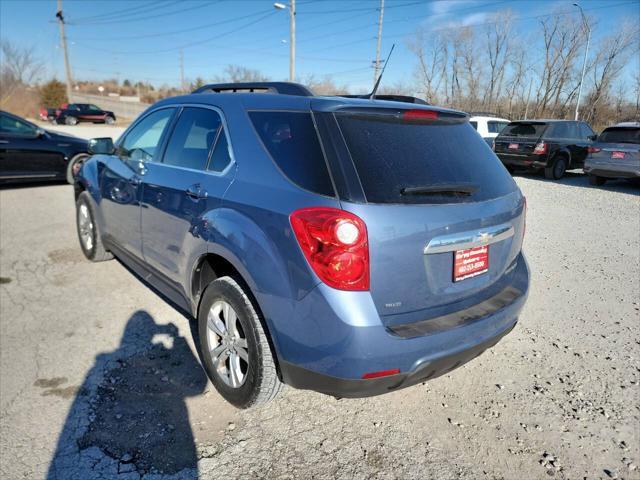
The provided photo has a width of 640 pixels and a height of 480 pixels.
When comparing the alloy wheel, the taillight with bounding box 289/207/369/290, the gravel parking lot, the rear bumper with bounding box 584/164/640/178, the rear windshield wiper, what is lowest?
the gravel parking lot

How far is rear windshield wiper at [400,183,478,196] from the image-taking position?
2113mm

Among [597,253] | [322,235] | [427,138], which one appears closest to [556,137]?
[597,253]

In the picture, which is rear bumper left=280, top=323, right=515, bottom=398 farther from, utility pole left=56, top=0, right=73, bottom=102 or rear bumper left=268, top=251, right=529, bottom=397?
utility pole left=56, top=0, right=73, bottom=102

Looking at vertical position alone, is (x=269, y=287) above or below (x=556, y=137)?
below

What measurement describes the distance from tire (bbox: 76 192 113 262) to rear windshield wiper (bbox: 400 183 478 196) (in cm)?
375

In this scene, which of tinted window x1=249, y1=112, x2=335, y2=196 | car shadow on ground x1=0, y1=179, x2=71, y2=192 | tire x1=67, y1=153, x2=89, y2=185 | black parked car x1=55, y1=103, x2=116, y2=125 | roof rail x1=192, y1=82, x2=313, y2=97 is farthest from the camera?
black parked car x1=55, y1=103, x2=116, y2=125

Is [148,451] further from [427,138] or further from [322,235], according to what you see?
[427,138]

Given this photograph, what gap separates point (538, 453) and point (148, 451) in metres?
2.05

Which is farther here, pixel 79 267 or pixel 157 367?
pixel 79 267

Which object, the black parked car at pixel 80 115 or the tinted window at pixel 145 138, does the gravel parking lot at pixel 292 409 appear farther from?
the black parked car at pixel 80 115

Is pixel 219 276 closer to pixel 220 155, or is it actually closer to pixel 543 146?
pixel 220 155

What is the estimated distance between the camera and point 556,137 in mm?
12422

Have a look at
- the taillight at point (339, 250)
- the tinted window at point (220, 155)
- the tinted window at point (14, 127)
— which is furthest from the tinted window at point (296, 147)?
the tinted window at point (14, 127)

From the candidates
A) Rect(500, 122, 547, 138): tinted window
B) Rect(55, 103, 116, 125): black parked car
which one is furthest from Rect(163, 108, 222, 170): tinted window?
Rect(55, 103, 116, 125): black parked car
